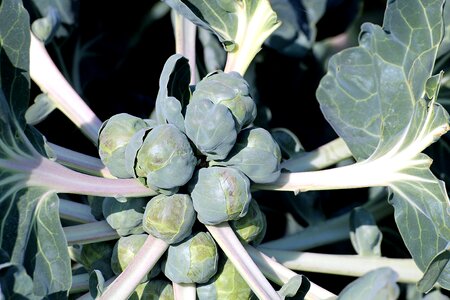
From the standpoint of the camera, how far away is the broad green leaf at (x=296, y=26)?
2.01 meters

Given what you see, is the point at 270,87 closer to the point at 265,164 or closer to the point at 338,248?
the point at 338,248

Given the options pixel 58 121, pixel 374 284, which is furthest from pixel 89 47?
pixel 374 284

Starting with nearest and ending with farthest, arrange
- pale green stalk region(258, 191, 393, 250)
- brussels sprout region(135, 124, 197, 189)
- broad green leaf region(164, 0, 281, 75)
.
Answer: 1. brussels sprout region(135, 124, 197, 189)
2. broad green leaf region(164, 0, 281, 75)
3. pale green stalk region(258, 191, 393, 250)

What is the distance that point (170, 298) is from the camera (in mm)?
1502

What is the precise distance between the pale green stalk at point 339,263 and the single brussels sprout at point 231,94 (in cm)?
40

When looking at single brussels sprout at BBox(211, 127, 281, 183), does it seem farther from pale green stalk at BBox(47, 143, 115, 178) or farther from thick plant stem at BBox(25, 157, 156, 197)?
pale green stalk at BBox(47, 143, 115, 178)

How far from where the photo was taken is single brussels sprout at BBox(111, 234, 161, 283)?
4.86ft

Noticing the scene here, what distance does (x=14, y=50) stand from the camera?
4.43ft

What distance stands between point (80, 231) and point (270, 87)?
0.96 meters

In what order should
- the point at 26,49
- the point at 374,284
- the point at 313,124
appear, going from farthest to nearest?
the point at 313,124
the point at 26,49
the point at 374,284

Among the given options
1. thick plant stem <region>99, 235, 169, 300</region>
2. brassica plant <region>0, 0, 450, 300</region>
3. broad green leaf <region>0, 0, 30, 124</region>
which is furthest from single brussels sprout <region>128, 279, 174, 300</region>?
broad green leaf <region>0, 0, 30, 124</region>

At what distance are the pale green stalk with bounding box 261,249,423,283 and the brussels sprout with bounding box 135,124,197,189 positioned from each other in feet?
1.35

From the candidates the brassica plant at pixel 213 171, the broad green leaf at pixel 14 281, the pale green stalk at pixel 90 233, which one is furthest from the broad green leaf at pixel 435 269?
the broad green leaf at pixel 14 281

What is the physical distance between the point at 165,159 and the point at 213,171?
4.5 inches
